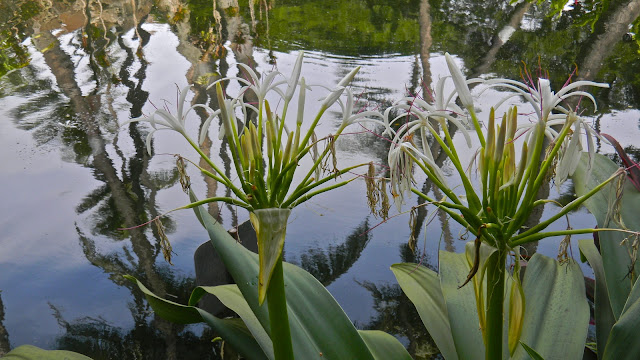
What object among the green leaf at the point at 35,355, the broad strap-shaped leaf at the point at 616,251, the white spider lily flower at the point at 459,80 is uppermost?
the white spider lily flower at the point at 459,80

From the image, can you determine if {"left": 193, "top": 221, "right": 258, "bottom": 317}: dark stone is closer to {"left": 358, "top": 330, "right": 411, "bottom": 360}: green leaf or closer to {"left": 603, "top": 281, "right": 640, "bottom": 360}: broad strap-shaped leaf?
{"left": 358, "top": 330, "right": 411, "bottom": 360}: green leaf

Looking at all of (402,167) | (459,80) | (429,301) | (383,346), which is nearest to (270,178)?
(402,167)

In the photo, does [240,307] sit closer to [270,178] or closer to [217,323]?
[217,323]

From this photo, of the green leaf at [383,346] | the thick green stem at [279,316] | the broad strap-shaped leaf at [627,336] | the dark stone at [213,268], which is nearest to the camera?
the thick green stem at [279,316]

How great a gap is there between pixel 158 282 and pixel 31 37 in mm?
4636

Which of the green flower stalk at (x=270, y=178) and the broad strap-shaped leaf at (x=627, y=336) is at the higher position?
the green flower stalk at (x=270, y=178)

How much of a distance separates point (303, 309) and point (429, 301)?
0.45m

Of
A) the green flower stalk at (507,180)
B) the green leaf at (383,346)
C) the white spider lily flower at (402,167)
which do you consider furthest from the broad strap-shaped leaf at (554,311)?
the white spider lily flower at (402,167)

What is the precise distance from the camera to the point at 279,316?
136 centimetres

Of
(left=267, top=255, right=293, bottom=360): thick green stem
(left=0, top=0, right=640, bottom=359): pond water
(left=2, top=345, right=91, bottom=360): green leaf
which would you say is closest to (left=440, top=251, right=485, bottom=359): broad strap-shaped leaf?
(left=0, top=0, right=640, bottom=359): pond water

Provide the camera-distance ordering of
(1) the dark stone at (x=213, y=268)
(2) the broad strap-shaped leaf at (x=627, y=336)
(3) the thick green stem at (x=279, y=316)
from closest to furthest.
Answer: (3) the thick green stem at (x=279, y=316) < (2) the broad strap-shaped leaf at (x=627, y=336) < (1) the dark stone at (x=213, y=268)

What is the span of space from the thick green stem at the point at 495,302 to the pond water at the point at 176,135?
105mm

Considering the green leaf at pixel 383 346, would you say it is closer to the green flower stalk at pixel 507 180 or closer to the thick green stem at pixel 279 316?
the thick green stem at pixel 279 316

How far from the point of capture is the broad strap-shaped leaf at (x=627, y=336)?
1493 mm
